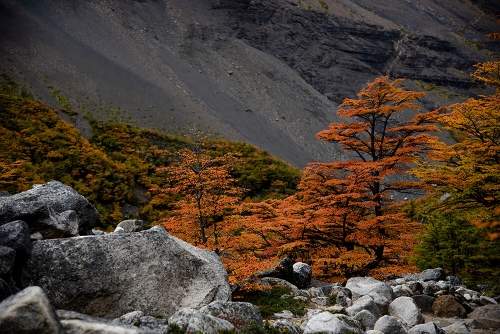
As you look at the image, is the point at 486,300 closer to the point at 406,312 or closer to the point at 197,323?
the point at 406,312

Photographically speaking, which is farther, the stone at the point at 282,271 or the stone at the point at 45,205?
the stone at the point at 282,271

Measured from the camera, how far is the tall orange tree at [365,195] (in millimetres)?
14125

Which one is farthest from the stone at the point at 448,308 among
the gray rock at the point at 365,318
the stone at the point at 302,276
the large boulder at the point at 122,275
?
the large boulder at the point at 122,275

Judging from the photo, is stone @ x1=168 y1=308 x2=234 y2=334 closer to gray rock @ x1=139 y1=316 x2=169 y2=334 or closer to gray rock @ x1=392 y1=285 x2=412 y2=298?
gray rock @ x1=139 y1=316 x2=169 y2=334

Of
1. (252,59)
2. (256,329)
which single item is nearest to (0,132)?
(256,329)

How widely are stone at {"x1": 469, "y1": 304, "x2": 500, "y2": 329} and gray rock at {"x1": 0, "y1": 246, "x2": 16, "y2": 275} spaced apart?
10.5m

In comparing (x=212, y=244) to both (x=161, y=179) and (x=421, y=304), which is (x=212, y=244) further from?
(x=161, y=179)

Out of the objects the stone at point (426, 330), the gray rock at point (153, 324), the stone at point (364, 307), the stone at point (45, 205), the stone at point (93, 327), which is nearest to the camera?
the stone at point (93, 327)

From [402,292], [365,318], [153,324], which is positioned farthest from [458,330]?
[153,324]

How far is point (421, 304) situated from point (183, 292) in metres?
7.43

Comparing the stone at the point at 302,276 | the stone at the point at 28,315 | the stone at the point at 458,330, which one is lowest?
the stone at the point at 302,276

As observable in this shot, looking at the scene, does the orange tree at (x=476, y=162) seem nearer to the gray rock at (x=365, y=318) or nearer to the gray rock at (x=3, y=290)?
the gray rock at (x=365, y=318)

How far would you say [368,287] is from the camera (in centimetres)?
1145

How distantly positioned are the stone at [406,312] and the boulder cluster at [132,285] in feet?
0.09
